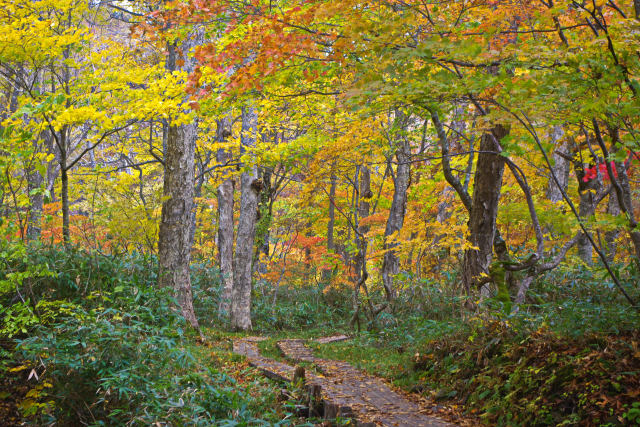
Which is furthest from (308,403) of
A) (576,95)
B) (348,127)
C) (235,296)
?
(348,127)

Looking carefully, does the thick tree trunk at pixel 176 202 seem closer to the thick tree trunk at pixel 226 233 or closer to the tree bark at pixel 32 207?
the tree bark at pixel 32 207

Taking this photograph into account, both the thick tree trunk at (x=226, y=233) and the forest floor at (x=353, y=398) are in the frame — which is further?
the thick tree trunk at (x=226, y=233)

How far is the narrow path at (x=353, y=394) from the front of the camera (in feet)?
16.5

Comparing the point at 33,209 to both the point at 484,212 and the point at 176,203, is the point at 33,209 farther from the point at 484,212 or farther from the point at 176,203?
the point at 484,212

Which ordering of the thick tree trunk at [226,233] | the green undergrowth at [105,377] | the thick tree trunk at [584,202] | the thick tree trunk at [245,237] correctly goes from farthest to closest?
1. the thick tree trunk at [226,233]
2. the thick tree trunk at [245,237]
3. the thick tree trunk at [584,202]
4. the green undergrowth at [105,377]

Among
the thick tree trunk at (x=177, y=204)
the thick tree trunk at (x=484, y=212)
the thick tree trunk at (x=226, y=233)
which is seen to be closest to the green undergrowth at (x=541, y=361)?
the thick tree trunk at (x=484, y=212)

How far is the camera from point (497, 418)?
4.71 metres

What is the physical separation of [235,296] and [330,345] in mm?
3511

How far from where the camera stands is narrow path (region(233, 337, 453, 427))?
502 centimetres

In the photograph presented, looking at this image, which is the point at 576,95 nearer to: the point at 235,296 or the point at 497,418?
the point at 497,418

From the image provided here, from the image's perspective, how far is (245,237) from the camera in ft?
40.9

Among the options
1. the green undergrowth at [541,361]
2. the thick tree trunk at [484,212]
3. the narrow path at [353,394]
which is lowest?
the narrow path at [353,394]

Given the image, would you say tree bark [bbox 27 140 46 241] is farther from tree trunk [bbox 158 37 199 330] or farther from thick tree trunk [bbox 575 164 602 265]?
thick tree trunk [bbox 575 164 602 265]

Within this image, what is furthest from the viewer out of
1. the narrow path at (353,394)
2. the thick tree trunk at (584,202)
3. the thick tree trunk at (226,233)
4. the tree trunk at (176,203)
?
the thick tree trunk at (226,233)
